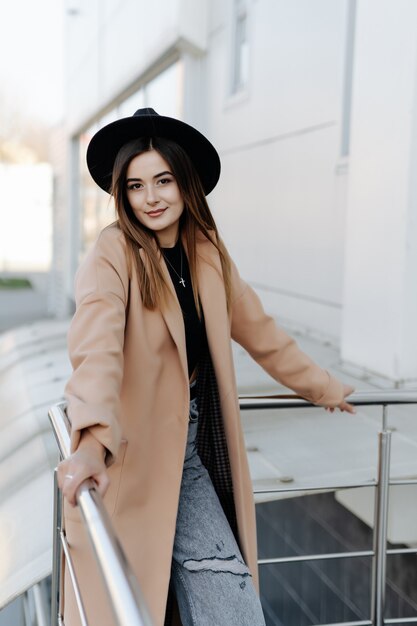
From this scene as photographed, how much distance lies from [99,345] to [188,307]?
356 mm

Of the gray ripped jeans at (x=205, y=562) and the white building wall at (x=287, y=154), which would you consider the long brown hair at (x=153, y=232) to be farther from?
the white building wall at (x=287, y=154)

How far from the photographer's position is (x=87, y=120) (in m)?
16.1

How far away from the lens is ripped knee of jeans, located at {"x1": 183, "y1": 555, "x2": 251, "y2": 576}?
1.85 metres

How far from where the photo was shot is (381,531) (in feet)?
9.16

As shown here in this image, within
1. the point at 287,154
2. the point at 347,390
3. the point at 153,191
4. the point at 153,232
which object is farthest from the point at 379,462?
the point at 287,154

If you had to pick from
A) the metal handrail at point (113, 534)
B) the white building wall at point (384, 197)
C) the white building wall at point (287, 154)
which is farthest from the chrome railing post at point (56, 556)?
the white building wall at point (287, 154)

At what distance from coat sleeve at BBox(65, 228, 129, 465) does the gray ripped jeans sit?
0.36m

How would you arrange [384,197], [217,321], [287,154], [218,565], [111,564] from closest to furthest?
1. [111,564]
2. [218,565]
3. [217,321]
4. [384,197]
5. [287,154]

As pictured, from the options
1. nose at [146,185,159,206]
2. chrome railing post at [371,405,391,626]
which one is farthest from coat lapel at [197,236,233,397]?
chrome railing post at [371,405,391,626]

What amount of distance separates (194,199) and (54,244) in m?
19.1

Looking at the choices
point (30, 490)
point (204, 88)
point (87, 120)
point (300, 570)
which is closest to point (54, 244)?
point (87, 120)

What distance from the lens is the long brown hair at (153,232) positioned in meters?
1.88

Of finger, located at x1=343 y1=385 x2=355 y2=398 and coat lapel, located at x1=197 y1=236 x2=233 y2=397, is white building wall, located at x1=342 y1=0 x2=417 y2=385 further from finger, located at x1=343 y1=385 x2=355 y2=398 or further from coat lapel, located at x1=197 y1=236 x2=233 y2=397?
coat lapel, located at x1=197 y1=236 x2=233 y2=397

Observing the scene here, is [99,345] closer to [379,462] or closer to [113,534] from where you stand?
[113,534]
